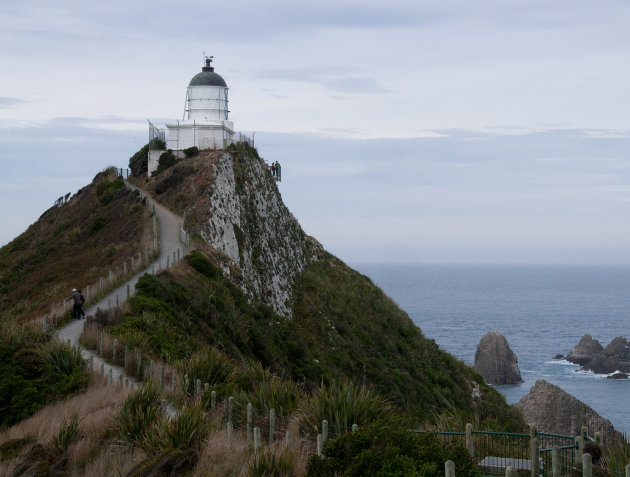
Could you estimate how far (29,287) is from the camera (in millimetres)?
39594

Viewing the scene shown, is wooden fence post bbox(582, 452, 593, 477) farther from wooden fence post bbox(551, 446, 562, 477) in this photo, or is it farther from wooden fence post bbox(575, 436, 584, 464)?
wooden fence post bbox(575, 436, 584, 464)

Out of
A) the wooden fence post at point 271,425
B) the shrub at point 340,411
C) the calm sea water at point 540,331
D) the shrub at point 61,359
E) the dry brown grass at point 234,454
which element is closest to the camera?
the dry brown grass at point 234,454

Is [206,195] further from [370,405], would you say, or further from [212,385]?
[370,405]

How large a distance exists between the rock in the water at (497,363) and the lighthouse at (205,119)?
43602 mm

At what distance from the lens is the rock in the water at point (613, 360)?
8812cm

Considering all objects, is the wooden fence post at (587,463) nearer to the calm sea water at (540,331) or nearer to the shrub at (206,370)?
the shrub at (206,370)

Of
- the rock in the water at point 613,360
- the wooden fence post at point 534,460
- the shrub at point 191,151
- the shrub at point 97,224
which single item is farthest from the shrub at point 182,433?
the rock in the water at point 613,360

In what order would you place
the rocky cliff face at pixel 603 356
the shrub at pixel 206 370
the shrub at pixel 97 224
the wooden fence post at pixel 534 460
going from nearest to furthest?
the wooden fence post at pixel 534 460 < the shrub at pixel 206 370 < the shrub at pixel 97 224 < the rocky cliff face at pixel 603 356

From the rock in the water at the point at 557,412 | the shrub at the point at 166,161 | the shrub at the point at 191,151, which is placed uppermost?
the shrub at the point at 191,151

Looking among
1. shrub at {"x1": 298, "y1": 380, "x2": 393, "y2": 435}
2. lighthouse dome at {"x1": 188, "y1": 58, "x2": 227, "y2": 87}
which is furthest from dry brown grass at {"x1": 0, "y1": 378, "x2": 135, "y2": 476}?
lighthouse dome at {"x1": 188, "y1": 58, "x2": 227, "y2": 87}

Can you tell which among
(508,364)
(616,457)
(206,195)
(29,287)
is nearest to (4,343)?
(616,457)

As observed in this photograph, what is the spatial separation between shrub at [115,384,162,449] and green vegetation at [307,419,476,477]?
11.1ft

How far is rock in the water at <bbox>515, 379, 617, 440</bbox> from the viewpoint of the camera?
4778cm

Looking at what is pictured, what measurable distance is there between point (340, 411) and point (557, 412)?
136ft
